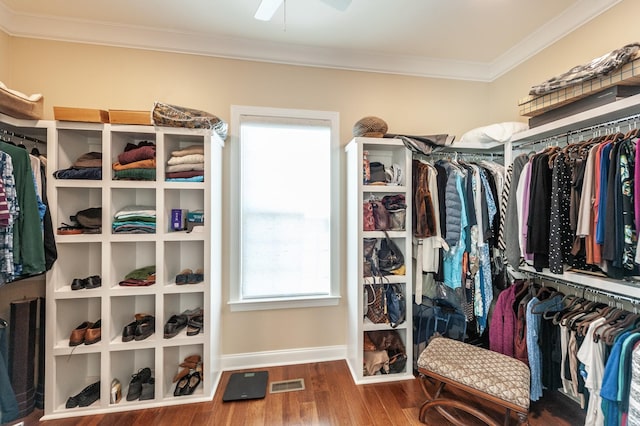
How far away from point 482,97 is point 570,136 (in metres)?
1.02

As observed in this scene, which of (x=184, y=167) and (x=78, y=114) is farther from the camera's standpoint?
(x=184, y=167)

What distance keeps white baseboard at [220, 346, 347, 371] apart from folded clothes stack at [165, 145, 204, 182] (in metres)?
1.52

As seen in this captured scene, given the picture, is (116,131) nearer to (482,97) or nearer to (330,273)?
(330,273)

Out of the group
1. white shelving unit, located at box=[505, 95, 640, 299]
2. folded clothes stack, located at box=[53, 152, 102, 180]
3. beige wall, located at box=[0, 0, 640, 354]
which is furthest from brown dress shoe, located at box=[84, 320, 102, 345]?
white shelving unit, located at box=[505, 95, 640, 299]

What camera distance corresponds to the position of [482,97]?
9.27ft

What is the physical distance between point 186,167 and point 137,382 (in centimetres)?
156

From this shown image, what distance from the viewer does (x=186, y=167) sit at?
205 centimetres

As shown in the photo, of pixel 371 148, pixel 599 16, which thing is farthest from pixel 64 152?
pixel 599 16

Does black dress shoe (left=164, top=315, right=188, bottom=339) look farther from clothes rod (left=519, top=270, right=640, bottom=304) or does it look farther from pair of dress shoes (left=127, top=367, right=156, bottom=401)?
clothes rod (left=519, top=270, right=640, bottom=304)

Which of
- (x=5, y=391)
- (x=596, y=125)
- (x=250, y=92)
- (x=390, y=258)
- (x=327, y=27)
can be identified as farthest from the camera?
(x=250, y=92)

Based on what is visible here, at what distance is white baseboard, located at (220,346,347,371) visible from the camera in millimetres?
2404

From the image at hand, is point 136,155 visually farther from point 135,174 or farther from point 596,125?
point 596,125

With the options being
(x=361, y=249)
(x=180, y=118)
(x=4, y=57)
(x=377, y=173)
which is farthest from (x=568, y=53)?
(x=4, y=57)

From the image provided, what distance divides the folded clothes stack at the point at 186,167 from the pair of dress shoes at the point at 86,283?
85cm
